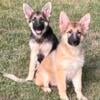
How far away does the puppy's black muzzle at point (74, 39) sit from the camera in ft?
23.8

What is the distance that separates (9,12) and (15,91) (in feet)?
17.4

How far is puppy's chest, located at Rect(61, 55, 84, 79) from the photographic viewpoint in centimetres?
739

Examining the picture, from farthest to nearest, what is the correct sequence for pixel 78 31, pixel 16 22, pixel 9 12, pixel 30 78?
pixel 9 12, pixel 16 22, pixel 30 78, pixel 78 31

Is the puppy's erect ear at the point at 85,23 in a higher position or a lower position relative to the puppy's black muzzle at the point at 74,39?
higher

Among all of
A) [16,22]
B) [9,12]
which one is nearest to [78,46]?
[16,22]

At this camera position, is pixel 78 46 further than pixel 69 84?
No

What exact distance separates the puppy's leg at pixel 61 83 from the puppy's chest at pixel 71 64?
0.08 metres

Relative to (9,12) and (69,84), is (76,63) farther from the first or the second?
(9,12)

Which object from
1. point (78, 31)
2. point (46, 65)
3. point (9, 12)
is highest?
point (78, 31)

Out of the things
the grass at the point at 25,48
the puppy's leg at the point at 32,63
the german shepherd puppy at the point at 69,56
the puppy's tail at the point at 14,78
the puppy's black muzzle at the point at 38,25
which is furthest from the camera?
the puppy's black muzzle at the point at 38,25

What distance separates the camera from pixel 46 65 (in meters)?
7.80

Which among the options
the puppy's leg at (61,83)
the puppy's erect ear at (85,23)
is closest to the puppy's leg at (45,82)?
the puppy's leg at (61,83)

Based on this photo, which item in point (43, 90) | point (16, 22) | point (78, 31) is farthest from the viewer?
point (16, 22)

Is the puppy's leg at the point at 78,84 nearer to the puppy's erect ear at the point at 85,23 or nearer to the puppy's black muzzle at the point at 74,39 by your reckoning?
the puppy's black muzzle at the point at 74,39
